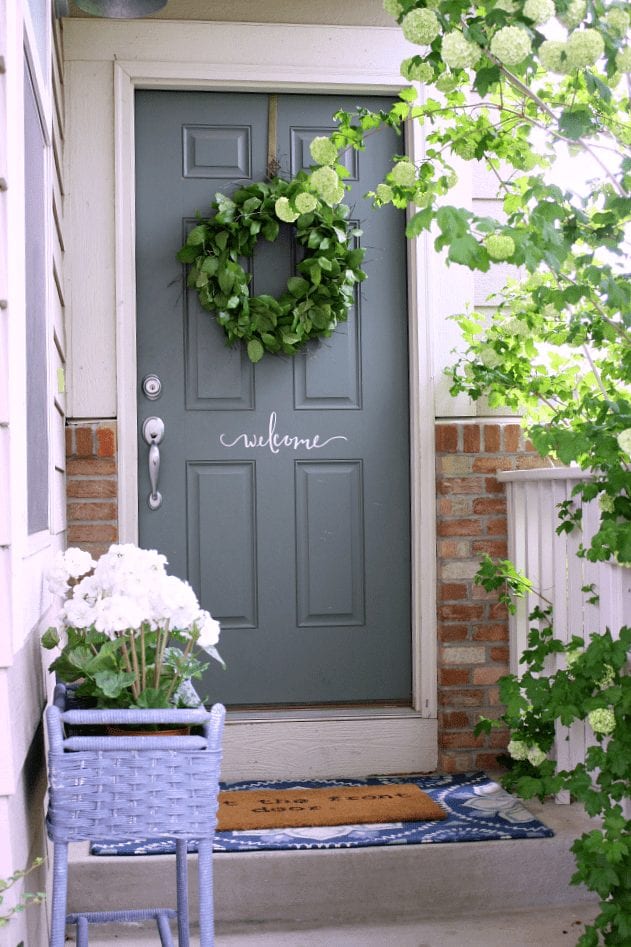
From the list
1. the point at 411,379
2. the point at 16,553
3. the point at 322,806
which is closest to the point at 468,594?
the point at 411,379

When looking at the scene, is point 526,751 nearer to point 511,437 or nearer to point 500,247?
point 511,437

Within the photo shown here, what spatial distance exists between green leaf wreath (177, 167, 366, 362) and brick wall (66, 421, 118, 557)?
0.51 m

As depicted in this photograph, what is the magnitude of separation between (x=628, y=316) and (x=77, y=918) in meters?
1.67

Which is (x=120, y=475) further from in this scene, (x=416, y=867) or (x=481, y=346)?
(x=416, y=867)

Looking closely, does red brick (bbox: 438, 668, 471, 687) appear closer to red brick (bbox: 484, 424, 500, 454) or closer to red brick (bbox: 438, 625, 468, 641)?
red brick (bbox: 438, 625, 468, 641)

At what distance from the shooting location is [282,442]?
340 cm

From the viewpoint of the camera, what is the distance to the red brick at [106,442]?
3219 mm

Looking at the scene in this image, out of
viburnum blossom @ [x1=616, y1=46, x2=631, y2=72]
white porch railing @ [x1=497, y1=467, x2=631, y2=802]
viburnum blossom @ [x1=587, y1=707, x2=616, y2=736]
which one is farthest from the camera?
white porch railing @ [x1=497, y1=467, x2=631, y2=802]

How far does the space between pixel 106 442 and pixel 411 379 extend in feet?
3.25

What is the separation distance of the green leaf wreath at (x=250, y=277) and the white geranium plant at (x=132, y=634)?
5.12 ft

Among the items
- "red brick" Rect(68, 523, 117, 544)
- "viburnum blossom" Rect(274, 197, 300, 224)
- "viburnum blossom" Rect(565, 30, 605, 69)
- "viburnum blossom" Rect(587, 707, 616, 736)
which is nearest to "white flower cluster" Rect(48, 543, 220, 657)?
"viburnum blossom" Rect(587, 707, 616, 736)

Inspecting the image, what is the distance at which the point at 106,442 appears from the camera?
3.22 meters

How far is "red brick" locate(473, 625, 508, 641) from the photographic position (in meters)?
3.37

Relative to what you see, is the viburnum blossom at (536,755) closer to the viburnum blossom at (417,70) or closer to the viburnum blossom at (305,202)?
the viburnum blossom at (305,202)
